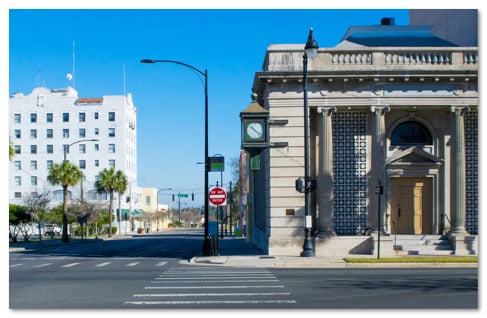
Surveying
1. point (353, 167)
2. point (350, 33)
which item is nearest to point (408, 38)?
point (350, 33)

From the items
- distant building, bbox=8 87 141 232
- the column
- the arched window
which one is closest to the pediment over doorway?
the arched window

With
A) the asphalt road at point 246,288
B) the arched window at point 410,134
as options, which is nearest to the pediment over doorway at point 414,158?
the arched window at point 410,134

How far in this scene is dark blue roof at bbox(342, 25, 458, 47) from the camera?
35281 millimetres

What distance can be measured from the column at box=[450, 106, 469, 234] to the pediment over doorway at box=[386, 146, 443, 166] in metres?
0.84

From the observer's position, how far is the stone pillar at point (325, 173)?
31078 millimetres

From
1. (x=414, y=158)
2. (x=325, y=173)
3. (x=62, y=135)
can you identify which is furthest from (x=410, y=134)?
(x=62, y=135)

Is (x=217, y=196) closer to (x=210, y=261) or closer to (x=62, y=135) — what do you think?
(x=210, y=261)

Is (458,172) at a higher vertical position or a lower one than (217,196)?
higher

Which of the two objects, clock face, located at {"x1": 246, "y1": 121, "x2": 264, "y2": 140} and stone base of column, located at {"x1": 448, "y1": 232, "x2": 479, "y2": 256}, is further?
stone base of column, located at {"x1": 448, "y1": 232, "x2": 479, "y2": 256}

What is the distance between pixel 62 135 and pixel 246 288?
322ft

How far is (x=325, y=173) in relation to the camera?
31.1 metres

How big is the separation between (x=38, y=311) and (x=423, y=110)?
2250cm

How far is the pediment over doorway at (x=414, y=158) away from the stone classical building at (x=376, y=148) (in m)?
0.04

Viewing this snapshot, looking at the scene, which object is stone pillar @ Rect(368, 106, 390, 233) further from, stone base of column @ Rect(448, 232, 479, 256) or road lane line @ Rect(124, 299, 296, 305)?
road lane line @ Rect(124, 299, 296, 305)
